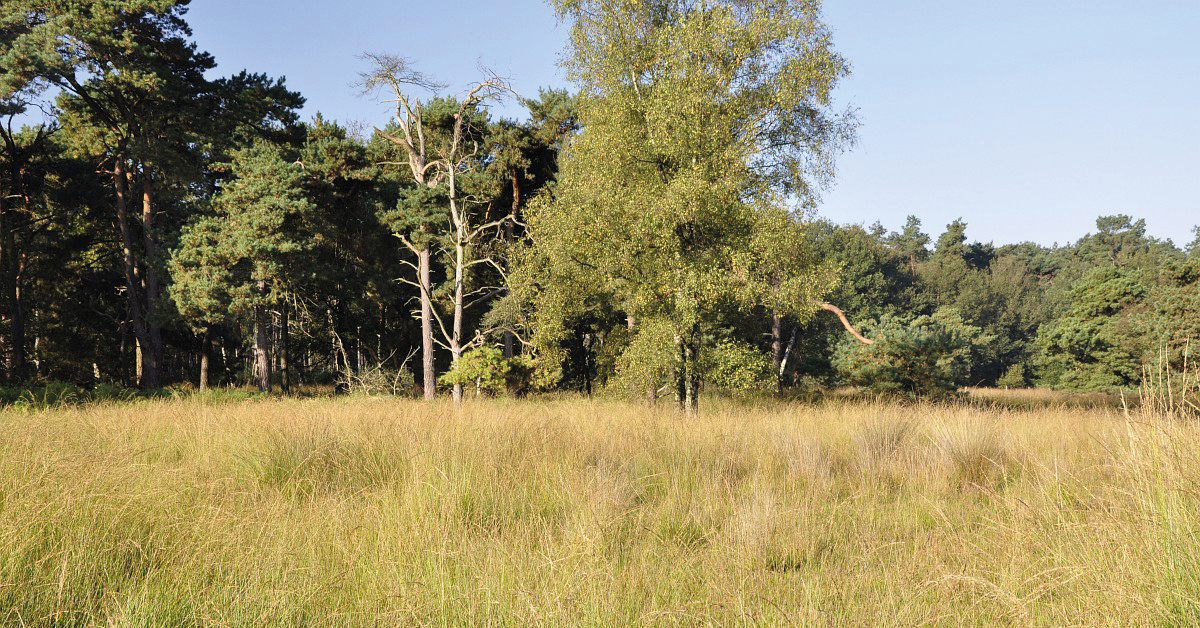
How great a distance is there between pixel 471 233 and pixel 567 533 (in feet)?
57.7

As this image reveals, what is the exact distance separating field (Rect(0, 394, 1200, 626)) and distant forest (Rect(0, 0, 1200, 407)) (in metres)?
1.37

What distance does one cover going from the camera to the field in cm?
281

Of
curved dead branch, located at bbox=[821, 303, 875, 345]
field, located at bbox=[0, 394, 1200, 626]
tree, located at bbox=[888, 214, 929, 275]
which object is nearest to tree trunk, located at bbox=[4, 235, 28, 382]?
field, located at bbox=[0, 394, 1200, 626]

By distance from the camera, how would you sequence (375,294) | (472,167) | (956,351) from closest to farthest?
(956,351) → (472,167) → (375,294)

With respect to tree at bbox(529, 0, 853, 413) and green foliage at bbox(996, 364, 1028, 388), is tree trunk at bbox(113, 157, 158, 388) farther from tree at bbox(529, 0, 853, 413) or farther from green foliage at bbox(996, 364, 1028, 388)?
green foliage at bbox(996, 364, 1028, 388)

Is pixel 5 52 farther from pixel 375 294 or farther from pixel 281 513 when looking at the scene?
pixel 281 513

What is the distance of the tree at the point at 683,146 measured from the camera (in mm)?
10805

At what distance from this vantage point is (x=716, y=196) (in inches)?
412

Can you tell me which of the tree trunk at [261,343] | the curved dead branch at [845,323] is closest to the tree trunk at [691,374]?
the curved dead branch at [845,323]

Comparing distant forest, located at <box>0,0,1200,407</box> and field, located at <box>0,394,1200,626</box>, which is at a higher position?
distant forest, located at <box>0,0,1200,407</box>

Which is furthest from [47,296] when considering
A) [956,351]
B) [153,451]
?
[956,351]

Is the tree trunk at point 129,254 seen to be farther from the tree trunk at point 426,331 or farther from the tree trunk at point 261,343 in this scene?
the tree trunk at point 426,331

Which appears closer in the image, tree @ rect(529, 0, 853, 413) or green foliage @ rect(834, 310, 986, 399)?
tree @ rect(529, 0, 853, 413)

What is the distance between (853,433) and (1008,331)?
212ft
